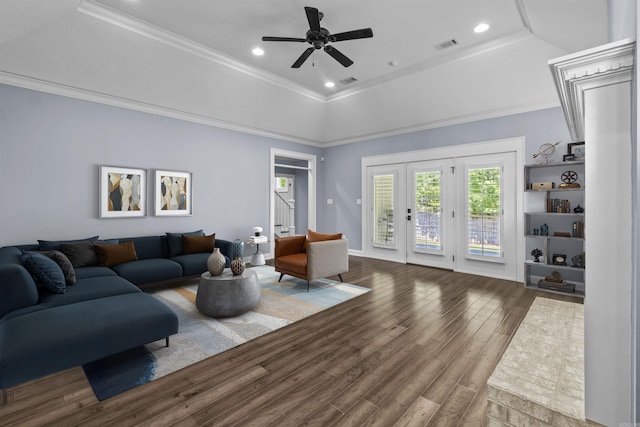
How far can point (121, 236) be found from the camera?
4.67 meters

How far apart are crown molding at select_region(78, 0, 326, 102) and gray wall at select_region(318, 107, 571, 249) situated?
244cm

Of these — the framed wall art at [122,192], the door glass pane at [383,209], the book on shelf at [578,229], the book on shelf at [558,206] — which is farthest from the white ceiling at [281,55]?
the book on shelf at [578,229]

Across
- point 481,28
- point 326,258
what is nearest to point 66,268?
point 326,258

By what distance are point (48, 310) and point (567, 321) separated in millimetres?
4660

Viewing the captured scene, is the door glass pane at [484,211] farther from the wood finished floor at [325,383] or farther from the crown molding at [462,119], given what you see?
the wood finished floor at [325,383]

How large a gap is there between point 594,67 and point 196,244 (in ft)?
16.4

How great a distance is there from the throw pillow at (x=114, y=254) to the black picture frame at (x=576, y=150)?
6579 mm

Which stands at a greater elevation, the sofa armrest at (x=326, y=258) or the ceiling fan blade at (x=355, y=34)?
the ceiling fan blade at (x=355, y=34)

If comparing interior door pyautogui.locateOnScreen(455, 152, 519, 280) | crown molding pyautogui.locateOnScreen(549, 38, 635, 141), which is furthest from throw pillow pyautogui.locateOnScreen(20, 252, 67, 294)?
interior door pyautogui.locateOnScreen(455, 152, 519, 280)

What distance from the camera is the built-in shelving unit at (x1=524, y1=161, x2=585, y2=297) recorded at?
428 cm

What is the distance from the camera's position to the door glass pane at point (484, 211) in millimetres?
5168

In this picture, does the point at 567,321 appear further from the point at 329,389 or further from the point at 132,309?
the point at 132,309

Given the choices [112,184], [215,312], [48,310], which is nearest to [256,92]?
[112,184]

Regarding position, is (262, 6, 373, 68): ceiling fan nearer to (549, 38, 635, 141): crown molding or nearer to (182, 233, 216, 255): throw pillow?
(549, 38, 635, 141): crown molding
